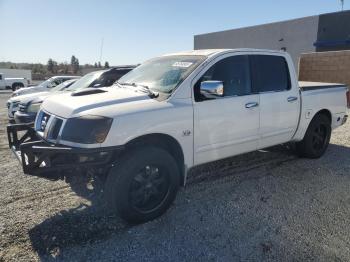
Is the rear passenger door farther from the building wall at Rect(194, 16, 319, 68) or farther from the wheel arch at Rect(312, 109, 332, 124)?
the building wall at Rect(194, 16, 319, 68)

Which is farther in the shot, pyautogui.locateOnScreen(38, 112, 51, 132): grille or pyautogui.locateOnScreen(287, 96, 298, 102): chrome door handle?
pyautogui.locateOnScreen(287, 96, 298, 102): chrome door handle

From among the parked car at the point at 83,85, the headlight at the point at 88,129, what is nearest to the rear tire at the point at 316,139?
the headlight at the point at 88,129

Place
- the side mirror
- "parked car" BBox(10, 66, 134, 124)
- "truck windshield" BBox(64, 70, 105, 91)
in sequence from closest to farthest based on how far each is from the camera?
the side mirror, "parked car" BBox(10, 66, 134, 124), "truck windshield" BBox(64, 70, 105, 91)

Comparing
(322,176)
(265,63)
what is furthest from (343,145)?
(265,63)

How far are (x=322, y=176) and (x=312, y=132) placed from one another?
99 centimetres

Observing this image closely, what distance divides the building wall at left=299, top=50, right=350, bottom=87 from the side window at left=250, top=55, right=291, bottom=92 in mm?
9959

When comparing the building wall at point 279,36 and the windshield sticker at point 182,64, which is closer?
the windshield sticker at point 182,64

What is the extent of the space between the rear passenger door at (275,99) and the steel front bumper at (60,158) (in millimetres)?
2359

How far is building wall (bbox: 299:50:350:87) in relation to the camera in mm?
13641

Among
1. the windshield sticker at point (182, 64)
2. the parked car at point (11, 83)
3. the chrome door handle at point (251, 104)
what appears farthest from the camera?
the parked car at point (11, 83)

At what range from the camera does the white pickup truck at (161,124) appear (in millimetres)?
3262

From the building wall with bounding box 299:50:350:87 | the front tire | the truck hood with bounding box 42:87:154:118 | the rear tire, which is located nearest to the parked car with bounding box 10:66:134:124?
the truck hood with bounding box 42:87:154:118

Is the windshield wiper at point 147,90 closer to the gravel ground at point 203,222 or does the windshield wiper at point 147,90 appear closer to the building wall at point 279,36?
the gravel ground at point 203,222

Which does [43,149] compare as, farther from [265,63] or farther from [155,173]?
[265,63]
